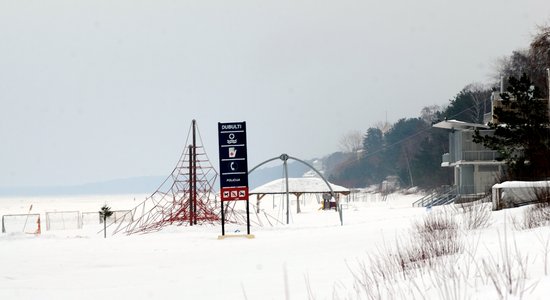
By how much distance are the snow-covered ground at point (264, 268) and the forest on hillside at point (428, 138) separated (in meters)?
28.6

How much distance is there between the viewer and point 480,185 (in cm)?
5322

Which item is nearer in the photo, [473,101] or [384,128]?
[473,101]

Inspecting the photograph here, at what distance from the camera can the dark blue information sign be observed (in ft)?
93.8

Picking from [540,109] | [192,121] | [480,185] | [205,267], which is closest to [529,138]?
[540,109]

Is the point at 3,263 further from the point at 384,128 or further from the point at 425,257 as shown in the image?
the point at 384,128

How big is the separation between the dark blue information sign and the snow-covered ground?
2613 millimetres

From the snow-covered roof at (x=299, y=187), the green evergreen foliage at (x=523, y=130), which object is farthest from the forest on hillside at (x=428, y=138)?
the snow-covered roof at (x=299, y=187)

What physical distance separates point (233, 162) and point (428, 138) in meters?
80.2

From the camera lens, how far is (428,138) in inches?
4129

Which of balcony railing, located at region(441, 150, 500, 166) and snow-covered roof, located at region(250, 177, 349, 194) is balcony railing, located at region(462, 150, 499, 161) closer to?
balcony railing, located at region(441, 150, 500, 166)

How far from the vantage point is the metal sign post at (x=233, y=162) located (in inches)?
1125

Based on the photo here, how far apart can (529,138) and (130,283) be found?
33.0m

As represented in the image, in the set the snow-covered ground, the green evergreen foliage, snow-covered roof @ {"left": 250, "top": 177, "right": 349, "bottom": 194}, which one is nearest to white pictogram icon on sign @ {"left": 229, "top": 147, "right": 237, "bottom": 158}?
the snow-covered ground

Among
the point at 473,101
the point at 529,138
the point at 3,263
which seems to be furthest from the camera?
the point at 473,101
